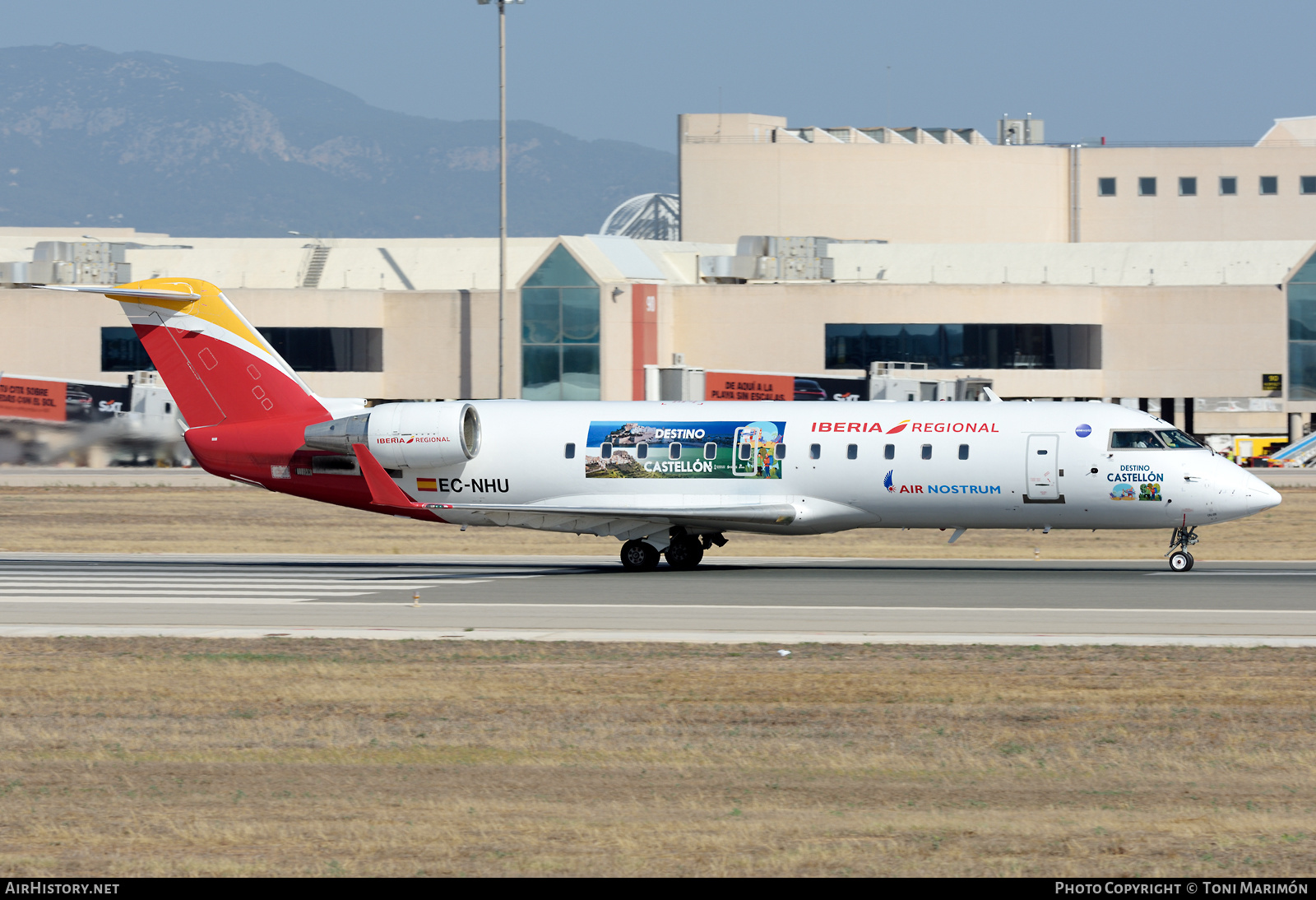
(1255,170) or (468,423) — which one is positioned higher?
(1255,170)

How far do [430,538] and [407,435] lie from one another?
1048cm

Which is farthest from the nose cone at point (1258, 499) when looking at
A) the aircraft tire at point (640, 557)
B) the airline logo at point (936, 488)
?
the aircraft tire at point (640, 557)

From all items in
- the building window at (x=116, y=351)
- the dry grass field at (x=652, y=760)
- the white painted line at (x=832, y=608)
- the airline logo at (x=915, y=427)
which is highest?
the building window at (x=116, y=351)

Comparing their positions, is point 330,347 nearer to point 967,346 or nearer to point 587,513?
point 967,346

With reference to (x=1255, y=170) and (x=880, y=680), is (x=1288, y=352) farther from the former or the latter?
(x=880, y=680)

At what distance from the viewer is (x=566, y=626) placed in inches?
915

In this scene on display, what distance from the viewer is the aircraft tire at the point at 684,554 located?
33000 mm

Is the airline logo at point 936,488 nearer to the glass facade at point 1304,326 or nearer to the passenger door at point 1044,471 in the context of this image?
the passenger door at point 1044,471

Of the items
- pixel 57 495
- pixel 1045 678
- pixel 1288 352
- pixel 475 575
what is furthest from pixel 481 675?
pixel 1288 352

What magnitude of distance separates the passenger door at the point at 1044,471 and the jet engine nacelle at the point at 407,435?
36.7 ft

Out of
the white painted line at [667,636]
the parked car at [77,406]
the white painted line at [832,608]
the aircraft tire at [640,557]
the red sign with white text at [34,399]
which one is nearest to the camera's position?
the white painted line at [667,636]

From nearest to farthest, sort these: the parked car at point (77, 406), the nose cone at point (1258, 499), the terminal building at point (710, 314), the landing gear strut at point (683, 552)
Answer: the nose cone at point (1258, 499) → the landing gear strut at point (683, 552) → the parked car at point (77, 406) → the terminal building at point (710, 314)

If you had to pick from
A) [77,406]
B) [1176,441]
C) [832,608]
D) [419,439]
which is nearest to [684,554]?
[419,439]

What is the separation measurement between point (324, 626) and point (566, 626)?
3634 mm
